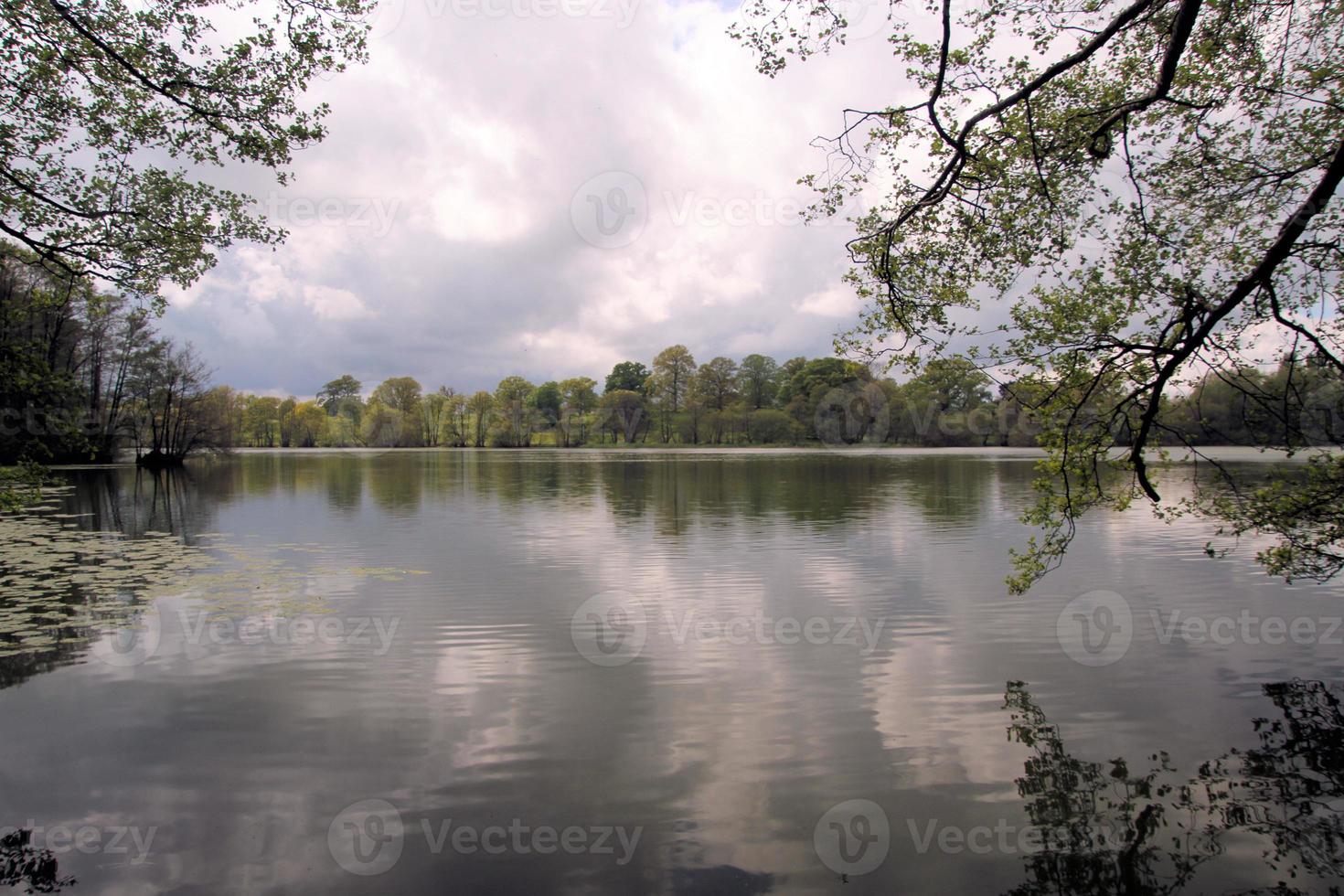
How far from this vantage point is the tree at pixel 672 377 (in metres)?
143

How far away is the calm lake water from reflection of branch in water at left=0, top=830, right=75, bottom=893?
51mm

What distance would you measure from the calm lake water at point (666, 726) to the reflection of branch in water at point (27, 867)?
51 mm

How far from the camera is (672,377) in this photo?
143000mm

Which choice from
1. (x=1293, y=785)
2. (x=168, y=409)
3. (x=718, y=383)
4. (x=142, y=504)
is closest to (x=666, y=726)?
(x=1293, y=785)

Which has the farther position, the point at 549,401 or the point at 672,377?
the point at 549,401

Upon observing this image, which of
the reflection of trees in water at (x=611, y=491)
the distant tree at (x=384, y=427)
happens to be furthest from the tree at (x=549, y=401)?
the reflection of trees in water at (x=611, y=491)

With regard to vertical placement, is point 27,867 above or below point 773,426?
below

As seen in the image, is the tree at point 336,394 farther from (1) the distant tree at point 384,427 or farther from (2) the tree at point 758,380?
(2) the tree at point 758,380

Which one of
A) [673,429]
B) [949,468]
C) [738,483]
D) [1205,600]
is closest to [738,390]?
[673,429]

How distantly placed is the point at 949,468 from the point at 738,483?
2352cm

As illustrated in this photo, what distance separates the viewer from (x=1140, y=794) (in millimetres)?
6457

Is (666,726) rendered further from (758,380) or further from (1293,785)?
(758,380)

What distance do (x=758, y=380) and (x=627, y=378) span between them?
3298 centimetres

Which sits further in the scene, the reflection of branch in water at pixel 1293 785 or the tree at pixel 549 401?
the tree at pixel 549 401
